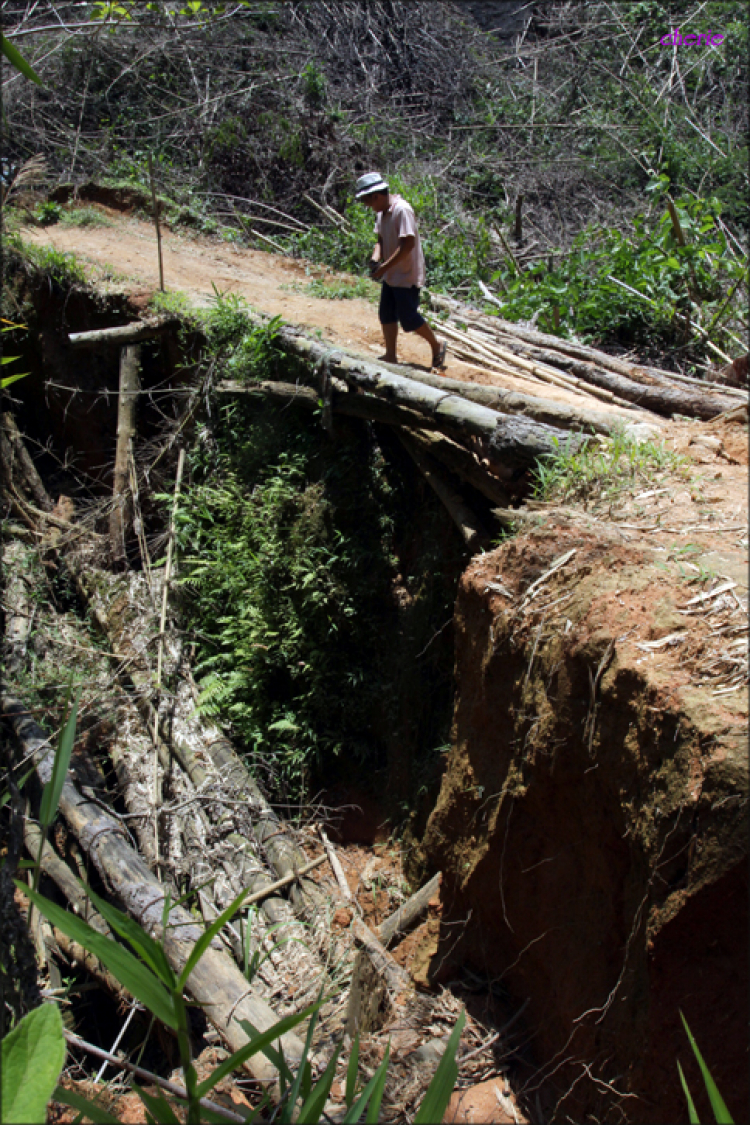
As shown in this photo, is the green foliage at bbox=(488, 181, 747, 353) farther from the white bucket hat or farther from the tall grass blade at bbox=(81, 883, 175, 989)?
the tall grass blade at bbox=(81, 883, 175, 989)

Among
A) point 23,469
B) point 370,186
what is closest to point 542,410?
point 370,186

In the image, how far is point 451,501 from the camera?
197 inches

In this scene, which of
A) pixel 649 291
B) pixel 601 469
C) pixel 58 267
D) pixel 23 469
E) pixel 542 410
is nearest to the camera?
pixel 601 469

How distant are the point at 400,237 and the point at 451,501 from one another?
2443mm

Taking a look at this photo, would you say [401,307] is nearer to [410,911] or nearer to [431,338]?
[431,338]

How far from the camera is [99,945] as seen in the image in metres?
1.33

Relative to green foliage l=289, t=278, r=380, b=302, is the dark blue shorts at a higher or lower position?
lower

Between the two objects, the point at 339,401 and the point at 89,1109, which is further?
the point at 339,401

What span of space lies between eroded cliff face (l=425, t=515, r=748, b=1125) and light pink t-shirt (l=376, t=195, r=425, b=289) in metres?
3.32

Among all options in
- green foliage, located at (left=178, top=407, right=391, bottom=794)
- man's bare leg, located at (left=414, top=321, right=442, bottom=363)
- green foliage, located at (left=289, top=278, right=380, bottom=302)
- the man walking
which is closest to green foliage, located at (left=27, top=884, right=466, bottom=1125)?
green foliage, located at (left=178, top=407, right=391, bottom=794)

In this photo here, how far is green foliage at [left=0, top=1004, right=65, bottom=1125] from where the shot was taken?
1.01 m

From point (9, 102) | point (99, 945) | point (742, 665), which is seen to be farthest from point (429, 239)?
point (99, 945)

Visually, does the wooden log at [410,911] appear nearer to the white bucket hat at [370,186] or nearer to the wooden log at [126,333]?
the white bucket hat at [370,186]

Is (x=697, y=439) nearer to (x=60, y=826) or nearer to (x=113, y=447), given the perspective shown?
(x=60, y=826)
